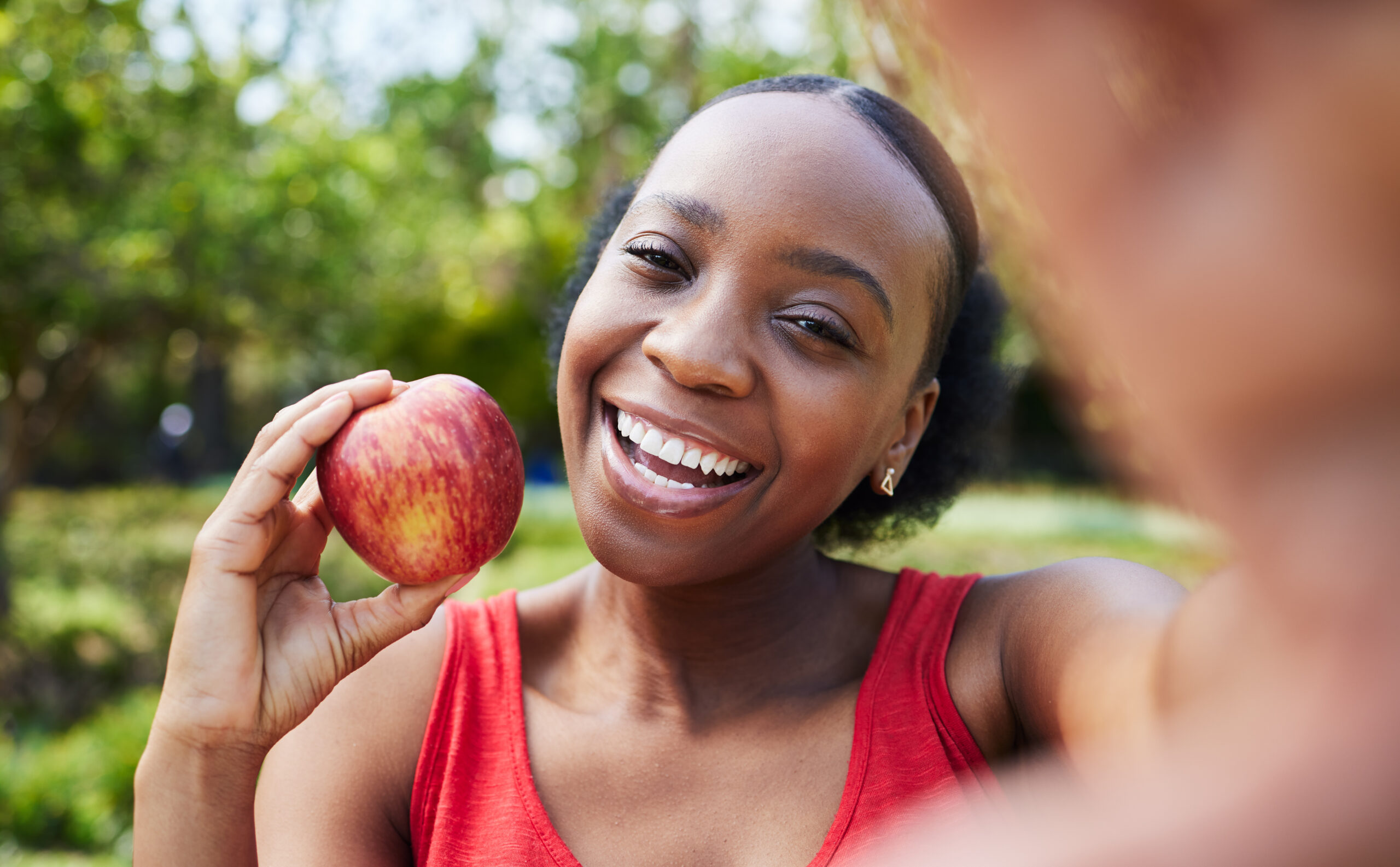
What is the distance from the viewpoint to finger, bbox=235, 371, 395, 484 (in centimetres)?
173

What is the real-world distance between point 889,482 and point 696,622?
1.51ft

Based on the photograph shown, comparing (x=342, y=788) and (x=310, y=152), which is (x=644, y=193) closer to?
(x=342, y=788)

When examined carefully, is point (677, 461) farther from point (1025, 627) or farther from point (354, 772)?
point (354, 772)

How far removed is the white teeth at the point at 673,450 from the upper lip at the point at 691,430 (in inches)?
0.6

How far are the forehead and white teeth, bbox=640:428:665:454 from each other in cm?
36

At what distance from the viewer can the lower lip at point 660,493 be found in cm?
167

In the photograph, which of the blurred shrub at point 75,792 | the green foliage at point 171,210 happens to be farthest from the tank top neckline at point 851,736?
the blurred shrub at point 75,792

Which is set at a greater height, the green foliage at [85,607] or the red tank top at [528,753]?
the red tank top at [528,753]

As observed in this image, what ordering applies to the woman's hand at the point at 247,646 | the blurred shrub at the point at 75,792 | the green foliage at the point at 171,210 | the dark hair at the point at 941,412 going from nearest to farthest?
1. the woman's hand at the point at 247,646
2. the dark hair at the point at 941,412
3. the blurred shrub at the point at 75,792
4. the green foliage at the point at 171,210

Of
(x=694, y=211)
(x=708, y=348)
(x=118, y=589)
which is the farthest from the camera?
(x=118, y=589)

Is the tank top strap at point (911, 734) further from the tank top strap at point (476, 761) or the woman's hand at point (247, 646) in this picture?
the woman's hand at point (247, 646)

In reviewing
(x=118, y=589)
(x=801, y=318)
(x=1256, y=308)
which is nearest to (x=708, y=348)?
(x=801, y=318)

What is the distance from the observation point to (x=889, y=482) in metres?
2.02

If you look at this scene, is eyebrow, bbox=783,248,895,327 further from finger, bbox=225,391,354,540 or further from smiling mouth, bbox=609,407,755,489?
finger, bbox=225,391,354,540
